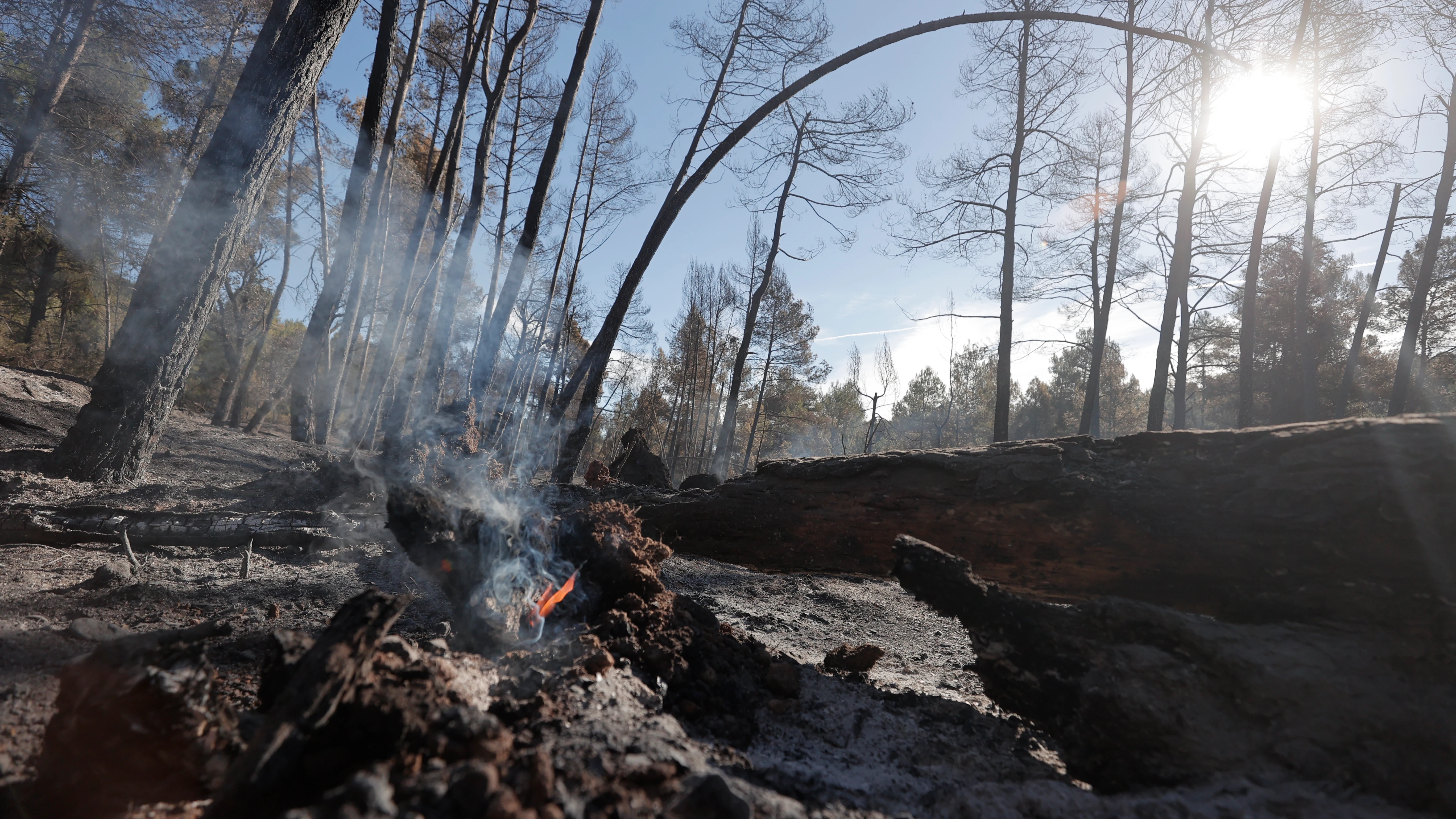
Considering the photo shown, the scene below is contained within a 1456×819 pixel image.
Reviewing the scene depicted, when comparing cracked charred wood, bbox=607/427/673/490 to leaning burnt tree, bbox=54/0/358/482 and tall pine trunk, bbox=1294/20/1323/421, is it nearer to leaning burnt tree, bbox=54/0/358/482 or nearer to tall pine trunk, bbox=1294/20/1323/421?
leaning burnt tree, bbox=54/0/358/482

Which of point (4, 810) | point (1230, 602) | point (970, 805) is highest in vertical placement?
point (1230, 602)

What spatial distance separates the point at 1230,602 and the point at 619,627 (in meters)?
2.97

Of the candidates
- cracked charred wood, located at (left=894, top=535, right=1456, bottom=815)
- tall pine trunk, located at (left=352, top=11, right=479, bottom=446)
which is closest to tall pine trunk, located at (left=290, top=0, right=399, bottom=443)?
tall pine trunk, located at (left=352, top=11, right=479, bottom=446)

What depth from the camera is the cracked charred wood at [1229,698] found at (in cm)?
197

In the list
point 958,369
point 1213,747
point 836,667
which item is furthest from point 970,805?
point 958,369

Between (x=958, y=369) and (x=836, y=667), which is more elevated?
(x=958, y=369)

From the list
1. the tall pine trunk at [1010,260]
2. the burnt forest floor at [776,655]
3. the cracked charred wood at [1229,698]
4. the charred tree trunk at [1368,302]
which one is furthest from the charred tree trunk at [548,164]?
the charred tree trunk at [1368,302]

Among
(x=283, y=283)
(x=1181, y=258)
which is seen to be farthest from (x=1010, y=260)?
(x=283, y=283)

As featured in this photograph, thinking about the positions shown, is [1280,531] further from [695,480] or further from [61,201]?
[61,201]

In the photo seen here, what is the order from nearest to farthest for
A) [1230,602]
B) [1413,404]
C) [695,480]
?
[1230,602] → [695,480] → [1413,404]

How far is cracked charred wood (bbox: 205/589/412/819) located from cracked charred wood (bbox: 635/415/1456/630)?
248 cm

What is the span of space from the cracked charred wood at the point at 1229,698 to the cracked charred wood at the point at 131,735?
306 cm

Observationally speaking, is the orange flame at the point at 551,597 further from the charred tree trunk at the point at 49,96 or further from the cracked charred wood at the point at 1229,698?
Answer: the charred tree trunk at the point at 49,96

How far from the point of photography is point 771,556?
3826mm
